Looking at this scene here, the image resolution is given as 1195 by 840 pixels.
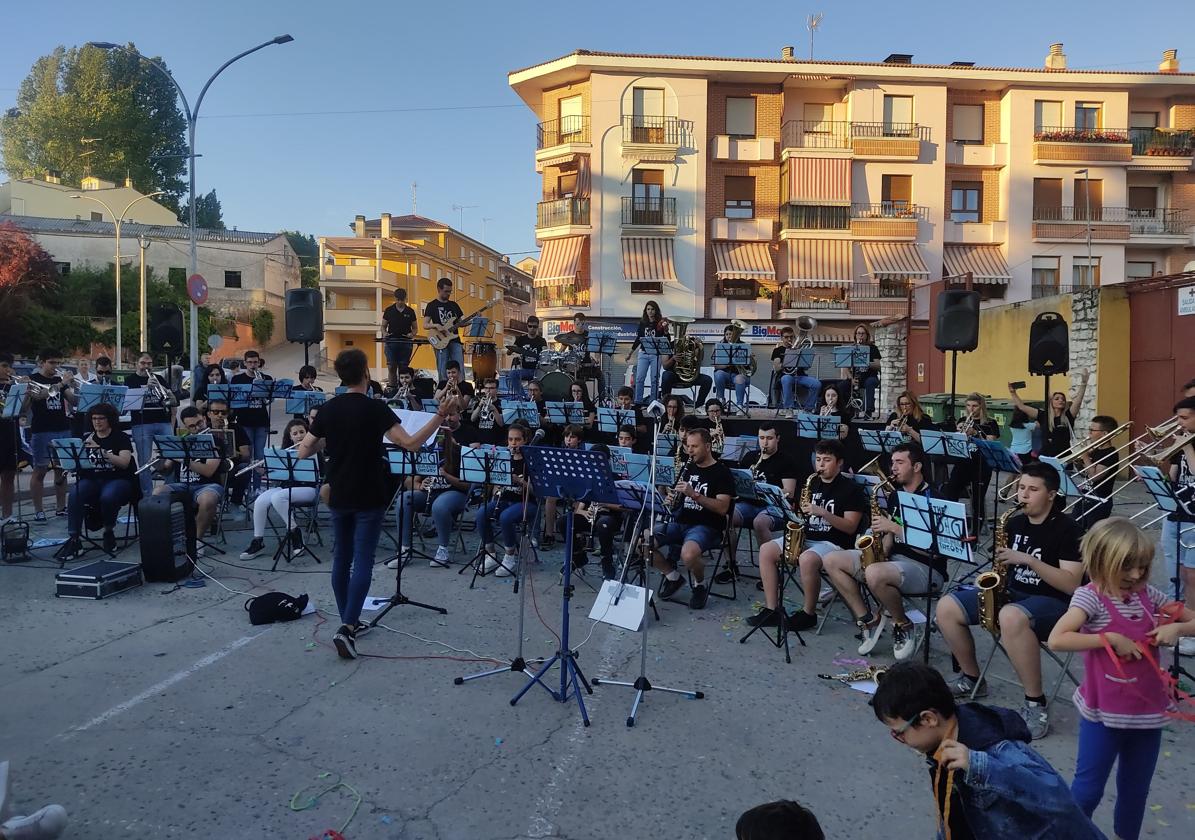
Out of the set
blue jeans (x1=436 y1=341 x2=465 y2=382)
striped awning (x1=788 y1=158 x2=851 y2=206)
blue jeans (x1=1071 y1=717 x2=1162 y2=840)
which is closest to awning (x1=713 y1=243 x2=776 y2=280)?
striped awning (x1=788 y1=158 x2=851 y2=206)

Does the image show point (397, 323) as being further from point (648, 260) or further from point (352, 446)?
point (648, 260)

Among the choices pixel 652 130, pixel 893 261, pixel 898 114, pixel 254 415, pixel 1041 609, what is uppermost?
pixel 898 114

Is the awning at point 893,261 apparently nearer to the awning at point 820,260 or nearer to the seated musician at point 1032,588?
the awning at point 820,260

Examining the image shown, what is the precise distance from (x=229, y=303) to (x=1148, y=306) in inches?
1790

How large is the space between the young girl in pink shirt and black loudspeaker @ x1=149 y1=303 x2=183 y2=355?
13.5 m

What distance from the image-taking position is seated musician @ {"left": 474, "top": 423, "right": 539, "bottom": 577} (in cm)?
802

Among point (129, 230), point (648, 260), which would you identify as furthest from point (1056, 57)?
point (129, 230)

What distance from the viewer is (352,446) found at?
551 centimetres

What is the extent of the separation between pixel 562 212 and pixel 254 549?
24950 mm

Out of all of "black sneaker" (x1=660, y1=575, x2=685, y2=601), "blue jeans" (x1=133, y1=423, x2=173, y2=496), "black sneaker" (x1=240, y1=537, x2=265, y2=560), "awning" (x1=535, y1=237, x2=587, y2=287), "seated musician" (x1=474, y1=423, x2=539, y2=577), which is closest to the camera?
"black sneaker" (x1=660, y1=575, x2=685, y2=601)

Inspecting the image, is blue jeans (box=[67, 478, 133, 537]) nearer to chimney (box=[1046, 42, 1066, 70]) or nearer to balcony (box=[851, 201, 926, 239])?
balcony (box=[851, 201, 926, 239])

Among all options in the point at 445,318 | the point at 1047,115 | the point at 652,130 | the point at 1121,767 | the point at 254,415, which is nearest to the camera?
the point at 1121,767

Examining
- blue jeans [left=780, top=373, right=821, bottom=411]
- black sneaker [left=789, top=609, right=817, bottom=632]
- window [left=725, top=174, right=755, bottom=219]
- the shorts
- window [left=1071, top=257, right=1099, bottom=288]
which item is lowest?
black sneaker [left=789, top=609, right=817, bottom=632]

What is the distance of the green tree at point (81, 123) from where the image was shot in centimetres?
5281
